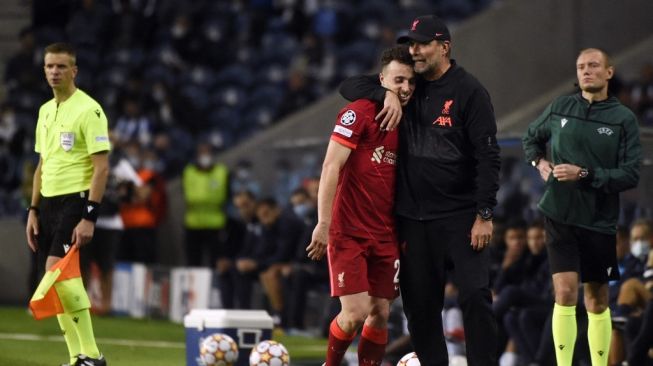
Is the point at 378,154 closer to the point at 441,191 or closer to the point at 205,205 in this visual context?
the point at 441,191

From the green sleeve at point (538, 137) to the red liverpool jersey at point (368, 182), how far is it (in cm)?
154

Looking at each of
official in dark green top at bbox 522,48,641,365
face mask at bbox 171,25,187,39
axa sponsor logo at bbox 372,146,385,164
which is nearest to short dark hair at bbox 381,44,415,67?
axa sponsor logo at bbox 372,146,385,164

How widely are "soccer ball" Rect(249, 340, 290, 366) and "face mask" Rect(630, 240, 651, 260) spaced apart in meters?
3.18

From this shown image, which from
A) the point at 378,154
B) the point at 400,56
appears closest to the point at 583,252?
the point at 378,154

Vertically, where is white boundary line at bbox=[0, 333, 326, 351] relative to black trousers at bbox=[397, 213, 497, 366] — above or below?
below

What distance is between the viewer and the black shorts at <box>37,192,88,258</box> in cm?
912

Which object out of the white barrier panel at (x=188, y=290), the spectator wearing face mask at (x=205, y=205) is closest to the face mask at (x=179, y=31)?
the spectator wearing face mask at (x=205, y=205)

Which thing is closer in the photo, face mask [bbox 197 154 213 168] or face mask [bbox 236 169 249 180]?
face mask [bbox 236 169 249 180]

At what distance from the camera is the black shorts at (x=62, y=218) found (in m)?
9.12

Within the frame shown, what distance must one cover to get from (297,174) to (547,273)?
5.26 metres

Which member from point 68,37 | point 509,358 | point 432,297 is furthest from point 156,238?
point 432,297

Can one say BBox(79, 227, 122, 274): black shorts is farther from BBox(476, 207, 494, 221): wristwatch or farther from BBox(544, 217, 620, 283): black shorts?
BBox(476, 207, 494, 221): wristwatch

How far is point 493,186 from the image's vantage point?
7.67 m

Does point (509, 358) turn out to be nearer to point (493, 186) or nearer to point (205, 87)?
point (493, 186)
